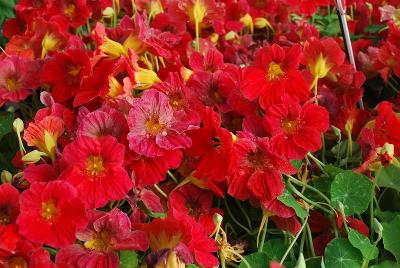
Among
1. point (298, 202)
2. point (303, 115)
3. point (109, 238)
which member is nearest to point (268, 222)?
point (298, 202)

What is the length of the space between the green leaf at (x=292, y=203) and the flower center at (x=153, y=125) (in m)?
0.21

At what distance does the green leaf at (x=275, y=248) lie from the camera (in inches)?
38.5

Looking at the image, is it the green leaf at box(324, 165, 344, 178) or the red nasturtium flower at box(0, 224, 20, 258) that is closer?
the red nasturtium flower at box(0, 224, 20, 258)

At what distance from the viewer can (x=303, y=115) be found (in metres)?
1.04

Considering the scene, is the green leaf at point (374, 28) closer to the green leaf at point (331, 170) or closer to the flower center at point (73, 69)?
the green leaf at point (331, 170)

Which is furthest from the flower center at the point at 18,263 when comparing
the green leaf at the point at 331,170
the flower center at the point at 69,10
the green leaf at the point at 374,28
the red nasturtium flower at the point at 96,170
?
the green leaf at the point at 374,28

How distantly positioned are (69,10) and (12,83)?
0.37 m

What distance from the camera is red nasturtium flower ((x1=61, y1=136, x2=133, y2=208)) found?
2.90ft

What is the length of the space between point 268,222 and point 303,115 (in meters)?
0.19

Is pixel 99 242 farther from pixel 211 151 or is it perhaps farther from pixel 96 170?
pixel 211 151

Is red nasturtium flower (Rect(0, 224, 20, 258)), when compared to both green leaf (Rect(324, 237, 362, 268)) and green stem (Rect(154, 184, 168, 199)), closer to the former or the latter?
green stem (Rect(154, 184, 168, 199))

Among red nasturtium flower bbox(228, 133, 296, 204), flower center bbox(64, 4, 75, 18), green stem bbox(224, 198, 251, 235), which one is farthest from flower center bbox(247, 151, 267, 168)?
flower center bbox(64, 4, 75, 18)

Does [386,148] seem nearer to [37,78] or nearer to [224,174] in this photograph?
[224,174]

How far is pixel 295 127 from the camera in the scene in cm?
103
